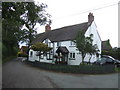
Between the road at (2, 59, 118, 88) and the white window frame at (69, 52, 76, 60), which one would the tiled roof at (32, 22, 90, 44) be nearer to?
the white window frame at (69, 52, 76, 60)

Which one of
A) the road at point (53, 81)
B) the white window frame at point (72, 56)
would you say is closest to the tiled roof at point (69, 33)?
the white window frame at point (72, 56)

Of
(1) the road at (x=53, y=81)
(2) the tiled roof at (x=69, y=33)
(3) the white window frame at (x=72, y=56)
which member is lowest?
(1) the road at (x=53, y=81)

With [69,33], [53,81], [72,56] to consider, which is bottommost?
[53,81]

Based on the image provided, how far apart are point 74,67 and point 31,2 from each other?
1067 cm

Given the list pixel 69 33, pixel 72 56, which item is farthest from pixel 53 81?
pixel 69 33

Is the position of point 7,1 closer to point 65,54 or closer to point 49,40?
point 65,54

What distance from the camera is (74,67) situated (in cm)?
1664

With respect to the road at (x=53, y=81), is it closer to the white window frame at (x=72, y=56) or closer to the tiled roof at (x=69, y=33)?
the white window frame at (x=72, y=56)

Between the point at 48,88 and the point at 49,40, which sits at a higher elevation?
the point at 49,40

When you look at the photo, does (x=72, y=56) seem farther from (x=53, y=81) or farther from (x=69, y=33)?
(x=53, y=81)

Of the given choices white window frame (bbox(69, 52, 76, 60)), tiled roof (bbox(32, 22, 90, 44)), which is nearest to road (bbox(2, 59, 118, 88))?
white window frame (bbox(69, 52, 76, 60))

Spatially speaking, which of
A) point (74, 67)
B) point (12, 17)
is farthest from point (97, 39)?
point (12, 17)

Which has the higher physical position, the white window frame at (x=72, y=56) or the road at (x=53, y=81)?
the white window frame at (x=72, y=56)

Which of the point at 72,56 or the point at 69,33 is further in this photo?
the point at 69,33
